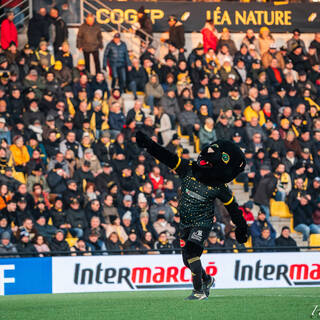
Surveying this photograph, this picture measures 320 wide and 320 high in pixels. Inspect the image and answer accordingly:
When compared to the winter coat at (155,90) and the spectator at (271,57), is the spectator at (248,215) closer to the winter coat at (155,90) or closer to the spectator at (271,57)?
the winter coat at (155,90)

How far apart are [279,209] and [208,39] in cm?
551

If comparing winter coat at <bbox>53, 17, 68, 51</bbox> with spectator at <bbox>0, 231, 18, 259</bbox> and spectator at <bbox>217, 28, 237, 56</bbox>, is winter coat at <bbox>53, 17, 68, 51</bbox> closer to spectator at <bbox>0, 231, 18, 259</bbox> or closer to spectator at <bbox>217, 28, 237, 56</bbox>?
spectator at <bbox>217, 28, 237, 56</bbox>

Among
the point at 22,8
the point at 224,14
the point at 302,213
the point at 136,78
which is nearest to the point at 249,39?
the point at 224,14

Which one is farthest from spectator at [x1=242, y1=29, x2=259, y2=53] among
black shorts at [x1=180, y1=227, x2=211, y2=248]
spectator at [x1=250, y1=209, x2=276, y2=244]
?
black shorts at [x1=180, y1=227, x2=211, y2=248]

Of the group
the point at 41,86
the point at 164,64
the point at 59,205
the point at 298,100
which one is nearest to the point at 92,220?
the point at 59,205

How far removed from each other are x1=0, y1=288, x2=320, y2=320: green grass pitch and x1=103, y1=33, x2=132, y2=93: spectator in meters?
8.66

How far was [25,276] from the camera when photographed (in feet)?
47.1

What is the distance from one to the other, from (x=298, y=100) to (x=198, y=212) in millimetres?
10611

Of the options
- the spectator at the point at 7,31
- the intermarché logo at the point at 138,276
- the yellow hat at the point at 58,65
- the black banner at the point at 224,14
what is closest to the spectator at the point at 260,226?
the intermarché logo at the point at 138,276

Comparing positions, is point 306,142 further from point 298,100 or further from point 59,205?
point 59,205

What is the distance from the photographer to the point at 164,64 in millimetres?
20688

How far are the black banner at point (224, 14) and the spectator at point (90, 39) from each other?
2.11m

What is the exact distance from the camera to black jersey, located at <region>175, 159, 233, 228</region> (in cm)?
1094

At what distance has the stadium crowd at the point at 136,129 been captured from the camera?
1658 cm
